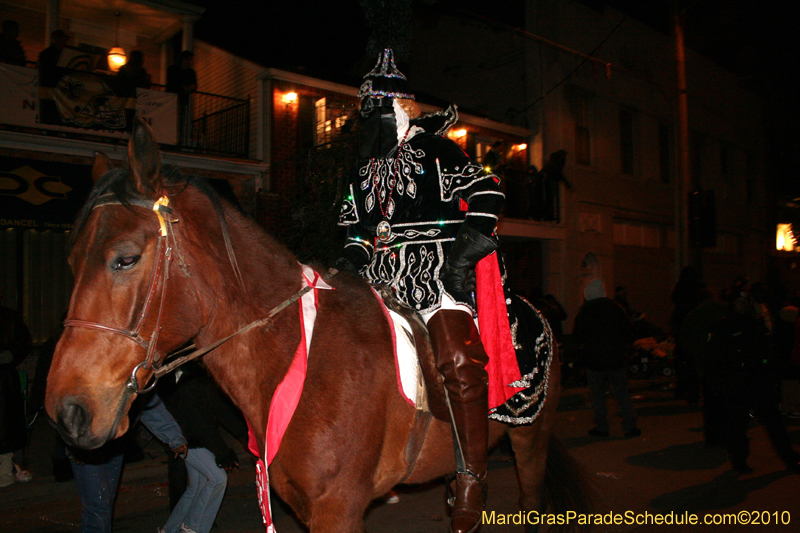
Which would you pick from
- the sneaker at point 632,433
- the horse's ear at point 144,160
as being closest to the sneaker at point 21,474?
the horse's ear at point 144,160

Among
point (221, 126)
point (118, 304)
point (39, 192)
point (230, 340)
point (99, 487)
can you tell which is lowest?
point (99, 487)

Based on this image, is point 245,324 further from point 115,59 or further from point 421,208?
point 115,59

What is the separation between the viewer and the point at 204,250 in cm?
244

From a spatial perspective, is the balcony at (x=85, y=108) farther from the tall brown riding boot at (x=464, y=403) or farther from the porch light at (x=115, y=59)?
the tall brown riding boot at (x=464, y=403)

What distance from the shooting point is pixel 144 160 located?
2.24 m

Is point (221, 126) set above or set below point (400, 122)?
above

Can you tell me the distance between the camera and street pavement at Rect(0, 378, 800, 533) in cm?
520

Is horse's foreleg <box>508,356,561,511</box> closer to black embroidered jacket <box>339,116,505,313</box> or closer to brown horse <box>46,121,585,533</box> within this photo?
brown horse <box>46,121,585,533</box>

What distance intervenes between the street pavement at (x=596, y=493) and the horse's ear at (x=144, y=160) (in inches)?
111

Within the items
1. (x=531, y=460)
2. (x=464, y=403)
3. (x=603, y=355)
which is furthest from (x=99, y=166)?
(x=603, y=355)

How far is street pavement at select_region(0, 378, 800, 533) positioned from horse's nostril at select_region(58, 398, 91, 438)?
2.45 metres

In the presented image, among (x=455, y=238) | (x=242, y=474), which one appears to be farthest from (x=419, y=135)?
(x=242, y=474)

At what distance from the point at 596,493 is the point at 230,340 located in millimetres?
3668

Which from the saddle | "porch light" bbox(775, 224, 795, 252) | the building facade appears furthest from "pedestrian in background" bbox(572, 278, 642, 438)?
"porch light" bbox(775, 224, 795, 252)
